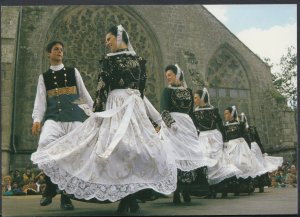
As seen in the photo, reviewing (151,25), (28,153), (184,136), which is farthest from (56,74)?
(151,25)

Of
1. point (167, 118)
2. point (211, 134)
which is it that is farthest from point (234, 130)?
point (167, 118)

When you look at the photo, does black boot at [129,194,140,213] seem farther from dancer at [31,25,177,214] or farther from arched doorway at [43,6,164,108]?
arched doorway at [43,6,164,108]

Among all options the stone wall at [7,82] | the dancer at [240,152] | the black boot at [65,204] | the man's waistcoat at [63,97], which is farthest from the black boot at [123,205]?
the stone wall at [7,82]

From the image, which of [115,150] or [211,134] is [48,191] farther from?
[211,134]

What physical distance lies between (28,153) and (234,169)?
24.5 ft

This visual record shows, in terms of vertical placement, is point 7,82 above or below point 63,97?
above

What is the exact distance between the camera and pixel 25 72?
14625 millimetres

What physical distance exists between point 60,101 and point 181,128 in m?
2.18

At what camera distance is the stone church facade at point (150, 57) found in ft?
45.5

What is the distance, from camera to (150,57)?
658 inches

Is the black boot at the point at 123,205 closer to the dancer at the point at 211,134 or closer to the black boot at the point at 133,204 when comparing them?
the black boot at the point at 133,204

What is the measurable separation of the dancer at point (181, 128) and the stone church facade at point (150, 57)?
718 cm

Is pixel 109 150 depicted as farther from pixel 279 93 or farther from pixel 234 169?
pixel 279 93

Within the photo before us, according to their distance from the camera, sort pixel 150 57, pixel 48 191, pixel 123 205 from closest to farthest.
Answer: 1. pixel 123 205
2. pixel 48 191
3. pixel 150 57
